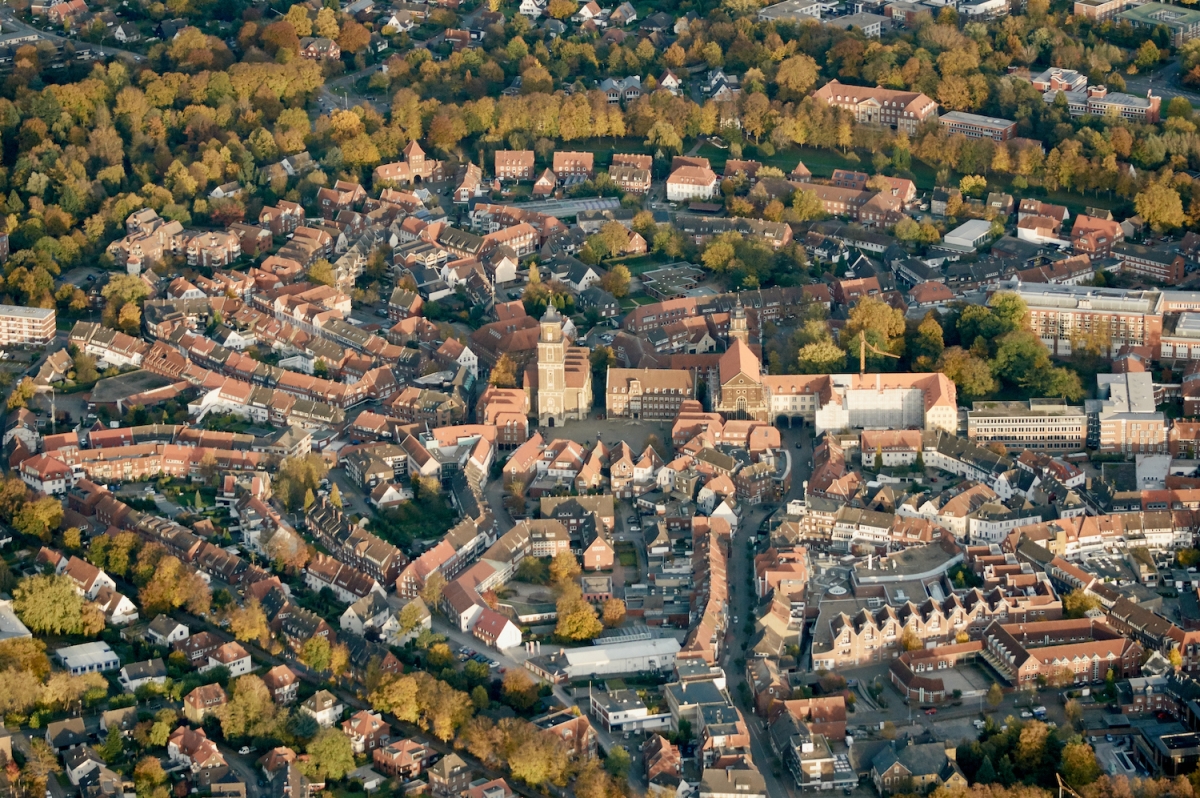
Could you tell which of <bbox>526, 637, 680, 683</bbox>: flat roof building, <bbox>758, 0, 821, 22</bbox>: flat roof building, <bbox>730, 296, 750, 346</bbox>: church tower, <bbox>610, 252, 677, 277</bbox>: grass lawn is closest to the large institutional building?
<bbox>730, 296, 750, 346</bbox>: church tower

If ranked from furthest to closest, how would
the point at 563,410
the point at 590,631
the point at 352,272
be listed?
1. the point at 352,272
2. the point at 563,410
3. the point at 590,631

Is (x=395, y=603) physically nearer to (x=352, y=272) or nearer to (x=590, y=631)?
(x=590, y=631)

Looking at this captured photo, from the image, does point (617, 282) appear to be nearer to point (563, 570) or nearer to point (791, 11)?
point (563, 570)

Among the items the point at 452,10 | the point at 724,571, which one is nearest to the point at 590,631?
the point at 724,571

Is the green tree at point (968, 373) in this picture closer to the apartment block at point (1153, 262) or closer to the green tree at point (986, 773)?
the apartment block at point (1153, 262)

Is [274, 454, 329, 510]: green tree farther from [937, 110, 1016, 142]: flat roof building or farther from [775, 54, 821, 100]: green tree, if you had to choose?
[775, 54, 821, 100]: green tree

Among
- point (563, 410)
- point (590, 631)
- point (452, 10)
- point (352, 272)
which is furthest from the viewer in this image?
point (452, 10)

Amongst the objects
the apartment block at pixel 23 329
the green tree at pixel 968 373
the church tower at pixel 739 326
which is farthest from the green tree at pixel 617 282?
the apartment block at pixel 23 329

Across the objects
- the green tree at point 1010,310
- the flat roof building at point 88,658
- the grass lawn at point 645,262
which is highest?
→ the green tree at point 1010,310
